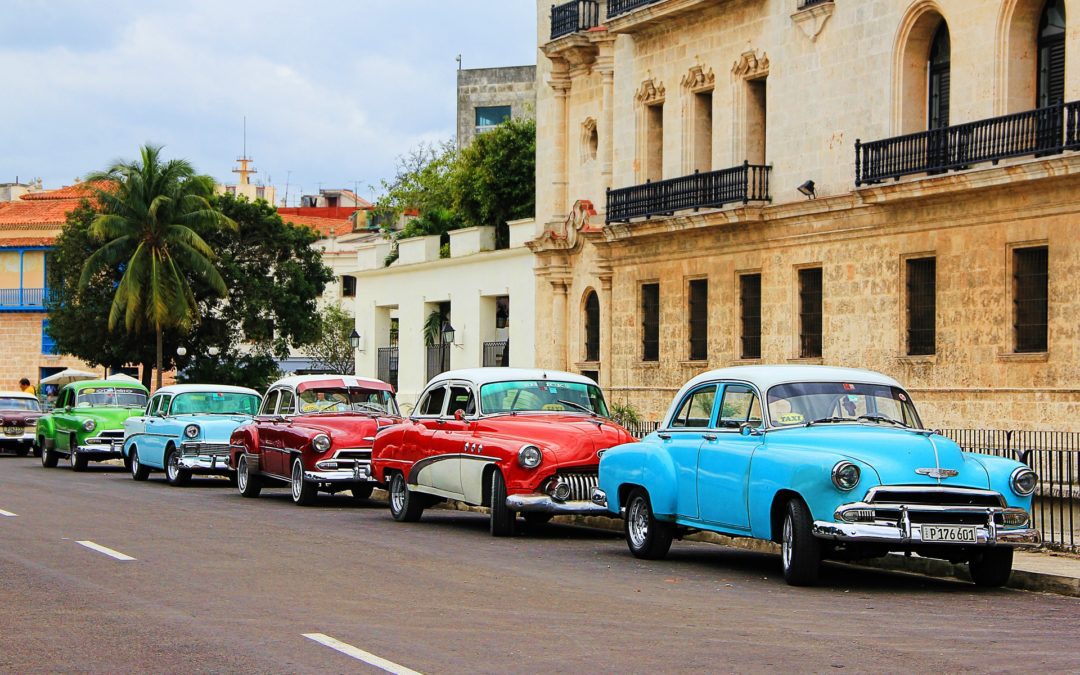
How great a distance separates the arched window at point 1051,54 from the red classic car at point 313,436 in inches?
440

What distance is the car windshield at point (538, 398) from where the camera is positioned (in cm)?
1919

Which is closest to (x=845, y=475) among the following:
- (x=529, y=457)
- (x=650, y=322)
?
(x=529, y=457)

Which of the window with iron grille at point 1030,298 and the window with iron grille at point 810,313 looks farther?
the window with iron grille at point 810,313

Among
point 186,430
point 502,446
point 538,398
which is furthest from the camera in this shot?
point 186,430

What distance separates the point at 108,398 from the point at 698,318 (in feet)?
41.0

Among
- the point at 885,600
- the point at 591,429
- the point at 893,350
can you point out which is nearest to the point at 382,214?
the point at 893,350

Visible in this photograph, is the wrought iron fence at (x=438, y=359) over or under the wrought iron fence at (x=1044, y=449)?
over

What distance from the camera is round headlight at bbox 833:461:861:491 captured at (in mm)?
12773

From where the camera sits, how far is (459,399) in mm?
19609

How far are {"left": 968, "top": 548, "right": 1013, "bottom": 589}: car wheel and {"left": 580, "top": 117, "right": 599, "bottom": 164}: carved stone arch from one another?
1057 inches

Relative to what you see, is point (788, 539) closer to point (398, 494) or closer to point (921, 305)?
point (398, 494)

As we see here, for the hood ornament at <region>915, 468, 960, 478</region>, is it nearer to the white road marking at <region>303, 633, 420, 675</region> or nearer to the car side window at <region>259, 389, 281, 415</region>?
the white road marking at <region>303, 633, 420, 675</region>

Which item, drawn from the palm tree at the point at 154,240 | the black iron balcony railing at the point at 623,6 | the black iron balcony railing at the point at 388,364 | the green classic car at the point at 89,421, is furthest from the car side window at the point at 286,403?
the palm tree at the point at 154,240

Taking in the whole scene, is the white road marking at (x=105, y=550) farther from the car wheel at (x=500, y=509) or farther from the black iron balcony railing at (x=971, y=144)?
the black iron balcony railing at (x=971, y=144)
